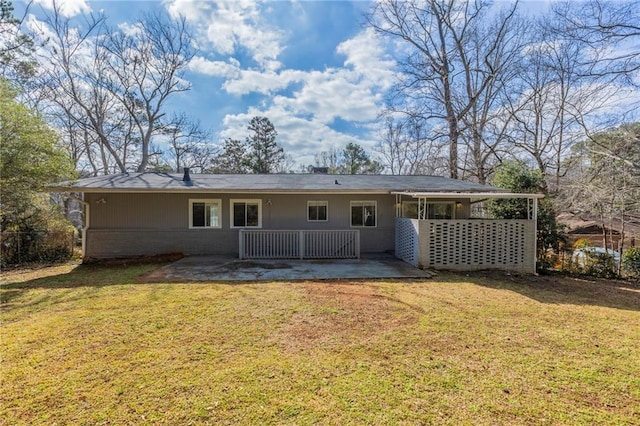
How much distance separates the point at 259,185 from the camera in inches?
406

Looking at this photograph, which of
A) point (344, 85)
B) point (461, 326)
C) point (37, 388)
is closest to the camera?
point (37, 388)

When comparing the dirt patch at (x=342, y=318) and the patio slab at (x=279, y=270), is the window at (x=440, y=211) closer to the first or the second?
the patio slab at (x=279, y=270)

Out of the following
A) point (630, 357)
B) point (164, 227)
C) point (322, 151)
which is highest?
point (322, 151)

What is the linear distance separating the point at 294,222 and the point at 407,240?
12.5ft

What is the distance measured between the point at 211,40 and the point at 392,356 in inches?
622

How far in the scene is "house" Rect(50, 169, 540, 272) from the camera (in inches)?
335

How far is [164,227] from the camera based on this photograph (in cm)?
1027

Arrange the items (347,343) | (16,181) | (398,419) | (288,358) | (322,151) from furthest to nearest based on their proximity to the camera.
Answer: (322,151)
(16,181)
(347,343)
(288,358)
(398,419)

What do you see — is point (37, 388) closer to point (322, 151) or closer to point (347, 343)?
point (347, 343)

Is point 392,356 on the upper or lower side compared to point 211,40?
lower

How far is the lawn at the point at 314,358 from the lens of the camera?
253 centimetres

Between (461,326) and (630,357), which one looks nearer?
(630,357)

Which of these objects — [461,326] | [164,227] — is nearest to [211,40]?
[164,227]

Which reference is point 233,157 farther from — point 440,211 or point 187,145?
point 440,211
